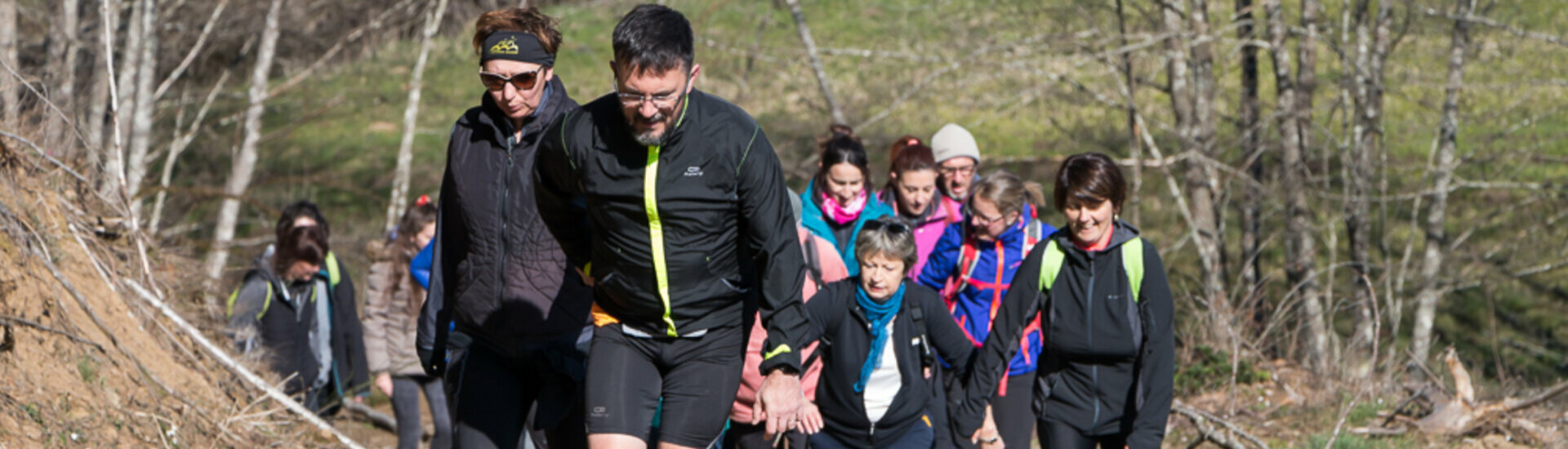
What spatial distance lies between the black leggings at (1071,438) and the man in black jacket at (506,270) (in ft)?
6.09

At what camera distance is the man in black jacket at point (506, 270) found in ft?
13.1

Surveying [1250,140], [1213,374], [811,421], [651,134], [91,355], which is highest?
[651,134]

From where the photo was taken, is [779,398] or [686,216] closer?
[686,216]

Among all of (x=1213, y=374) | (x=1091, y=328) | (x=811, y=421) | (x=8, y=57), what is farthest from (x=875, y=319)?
(x=8, y=57)

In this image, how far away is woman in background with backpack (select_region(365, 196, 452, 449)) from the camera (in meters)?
6.75

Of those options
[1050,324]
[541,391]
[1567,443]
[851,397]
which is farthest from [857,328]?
[1567,443]

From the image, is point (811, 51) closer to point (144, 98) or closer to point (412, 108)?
point (412, 108)

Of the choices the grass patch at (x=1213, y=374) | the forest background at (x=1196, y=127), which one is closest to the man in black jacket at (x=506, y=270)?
the forest background at (x=1196, y=127)

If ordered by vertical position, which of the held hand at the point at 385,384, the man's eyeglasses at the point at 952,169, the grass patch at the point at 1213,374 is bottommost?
the grass patch at the point at 1213,374

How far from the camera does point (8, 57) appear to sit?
806 cm

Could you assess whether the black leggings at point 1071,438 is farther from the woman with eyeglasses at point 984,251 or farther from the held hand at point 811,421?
the woman with eyeglasses at point 984,251

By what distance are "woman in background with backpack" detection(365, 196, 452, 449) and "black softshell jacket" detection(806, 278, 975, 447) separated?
8.28 ft

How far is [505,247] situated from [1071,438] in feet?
7.41

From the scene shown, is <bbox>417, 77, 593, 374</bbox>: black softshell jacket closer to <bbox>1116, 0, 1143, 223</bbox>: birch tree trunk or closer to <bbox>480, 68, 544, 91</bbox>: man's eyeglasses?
<bbox>480, 68, 544, 91</bbox>: man's eyeglasses
